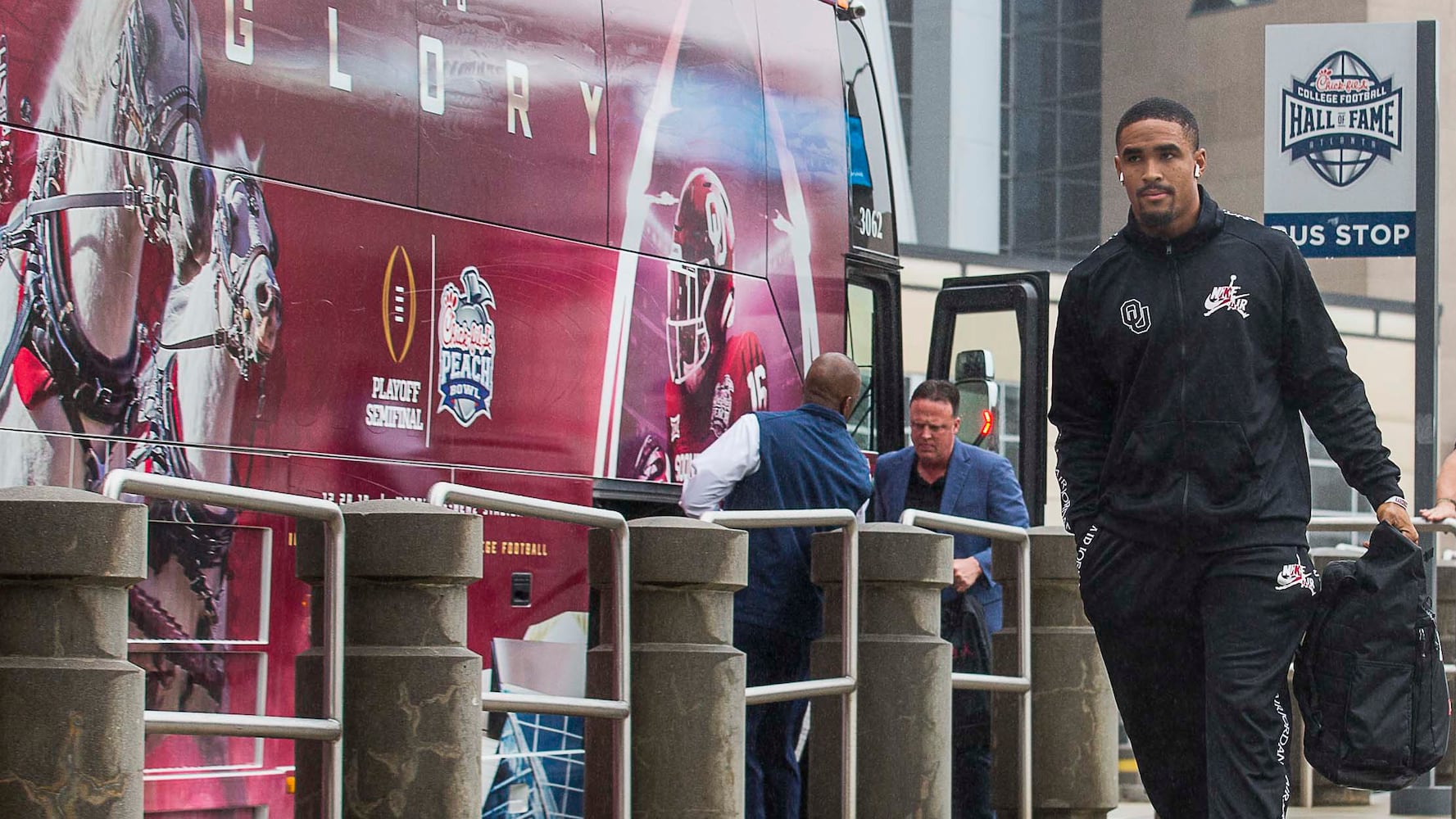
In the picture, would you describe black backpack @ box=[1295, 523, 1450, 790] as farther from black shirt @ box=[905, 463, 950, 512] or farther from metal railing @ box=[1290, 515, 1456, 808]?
black shirt @ box=[905, 463, 950, 512]

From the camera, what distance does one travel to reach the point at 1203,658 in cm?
582

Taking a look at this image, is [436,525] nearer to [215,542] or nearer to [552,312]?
[215,542]

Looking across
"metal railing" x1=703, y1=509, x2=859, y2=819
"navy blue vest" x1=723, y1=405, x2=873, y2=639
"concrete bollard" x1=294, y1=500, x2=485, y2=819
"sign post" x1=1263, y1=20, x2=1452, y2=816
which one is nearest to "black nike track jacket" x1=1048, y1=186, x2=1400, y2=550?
"metal railing" x1=703, y1=509, x2=859, y2=819

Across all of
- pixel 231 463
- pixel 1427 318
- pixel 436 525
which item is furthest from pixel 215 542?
pixel 1427 318

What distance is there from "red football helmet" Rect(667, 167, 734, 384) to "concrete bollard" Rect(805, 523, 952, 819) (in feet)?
4.74

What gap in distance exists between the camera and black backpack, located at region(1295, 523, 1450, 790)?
19.0 ft

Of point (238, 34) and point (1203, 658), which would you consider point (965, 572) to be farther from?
point (238, 34)

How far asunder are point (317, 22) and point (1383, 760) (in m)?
3.70

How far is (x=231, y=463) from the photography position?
6.72 metres

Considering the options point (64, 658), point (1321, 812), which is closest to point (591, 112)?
point (64, 658)

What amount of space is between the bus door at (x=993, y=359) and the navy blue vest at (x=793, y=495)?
6.80 feet

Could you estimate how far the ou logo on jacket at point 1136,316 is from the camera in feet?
19.0

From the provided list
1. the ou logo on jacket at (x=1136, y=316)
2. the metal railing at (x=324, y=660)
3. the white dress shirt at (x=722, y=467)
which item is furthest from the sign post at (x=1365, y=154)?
the metal railing at (x=324, y=660)

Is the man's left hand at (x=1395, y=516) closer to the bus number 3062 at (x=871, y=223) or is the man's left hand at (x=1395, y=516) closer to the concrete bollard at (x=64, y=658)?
the concrete bollard at (x=64, y=658)
